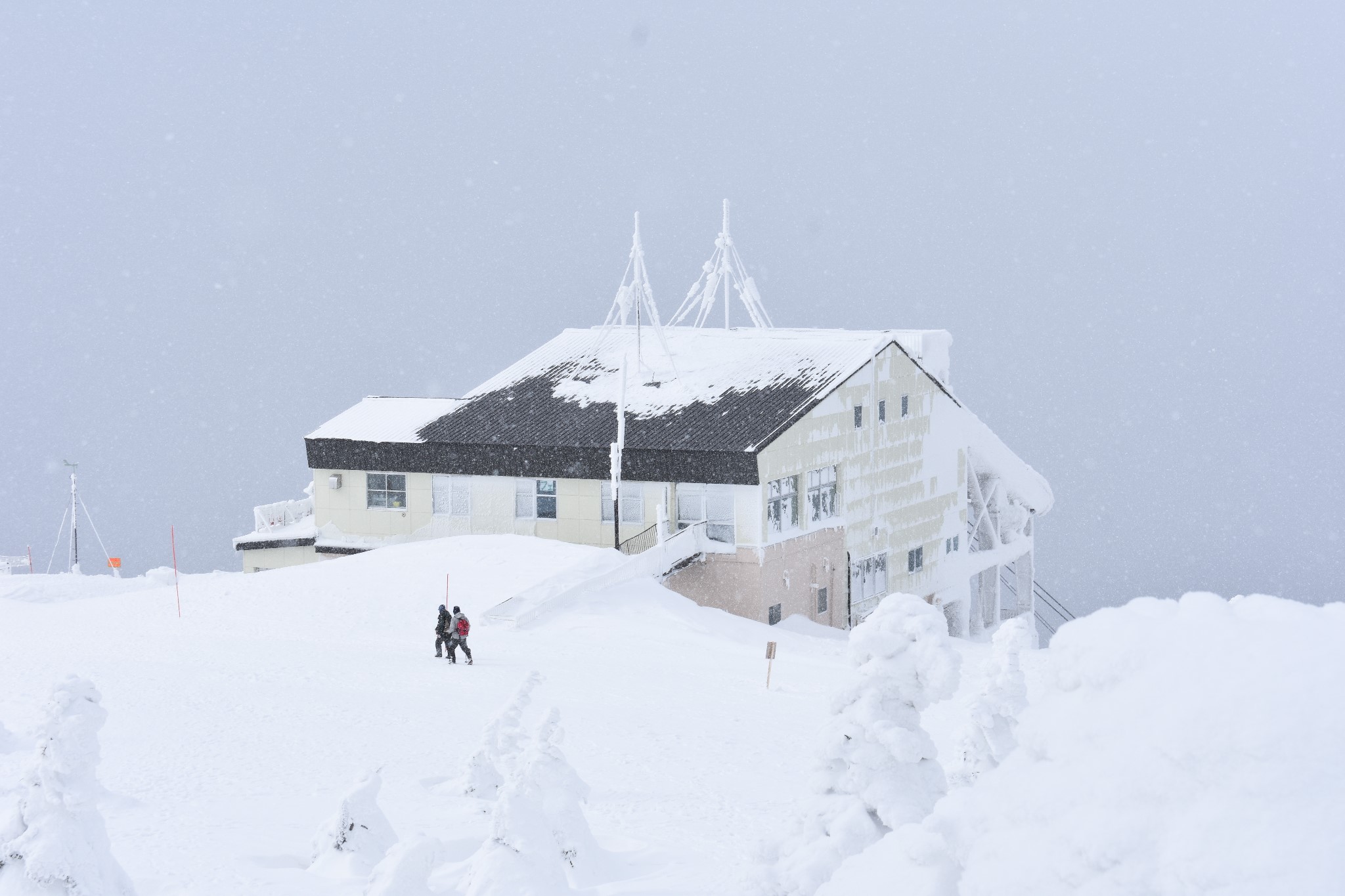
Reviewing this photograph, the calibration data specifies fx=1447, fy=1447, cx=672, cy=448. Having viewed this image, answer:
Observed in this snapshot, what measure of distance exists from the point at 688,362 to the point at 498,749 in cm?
3155

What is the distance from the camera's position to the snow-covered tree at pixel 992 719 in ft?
44.5

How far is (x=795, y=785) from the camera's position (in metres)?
18.5

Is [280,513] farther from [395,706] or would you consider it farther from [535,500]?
[395,706]

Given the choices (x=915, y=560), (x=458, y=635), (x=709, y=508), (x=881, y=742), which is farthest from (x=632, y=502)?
(x=881, y=742)

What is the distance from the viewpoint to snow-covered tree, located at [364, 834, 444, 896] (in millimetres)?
10570

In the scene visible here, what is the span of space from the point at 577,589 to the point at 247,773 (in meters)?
14.4

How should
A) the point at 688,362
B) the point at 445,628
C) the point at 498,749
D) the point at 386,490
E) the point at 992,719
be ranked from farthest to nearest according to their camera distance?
the point at 688,362, the point at 386,490, the point at 445,628, the point at 498,749, the point at 992,719

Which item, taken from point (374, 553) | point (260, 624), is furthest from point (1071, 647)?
point (374, 553)

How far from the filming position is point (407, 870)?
10656 millimetres

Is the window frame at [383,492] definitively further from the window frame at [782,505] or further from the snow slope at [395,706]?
the window frame at [782,505]

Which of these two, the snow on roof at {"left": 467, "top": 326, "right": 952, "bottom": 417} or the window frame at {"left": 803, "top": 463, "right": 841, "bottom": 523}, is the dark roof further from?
the window frame at {"left": 803, "top": 463, "right": 841, "bottom": 523}

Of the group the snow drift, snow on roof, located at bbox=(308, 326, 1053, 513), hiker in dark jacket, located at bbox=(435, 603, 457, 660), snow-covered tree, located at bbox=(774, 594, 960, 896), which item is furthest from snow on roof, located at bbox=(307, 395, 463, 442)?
the snow drift

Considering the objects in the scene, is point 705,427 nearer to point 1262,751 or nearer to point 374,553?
point 374,553

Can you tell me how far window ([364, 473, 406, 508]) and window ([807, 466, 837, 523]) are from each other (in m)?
12.0
